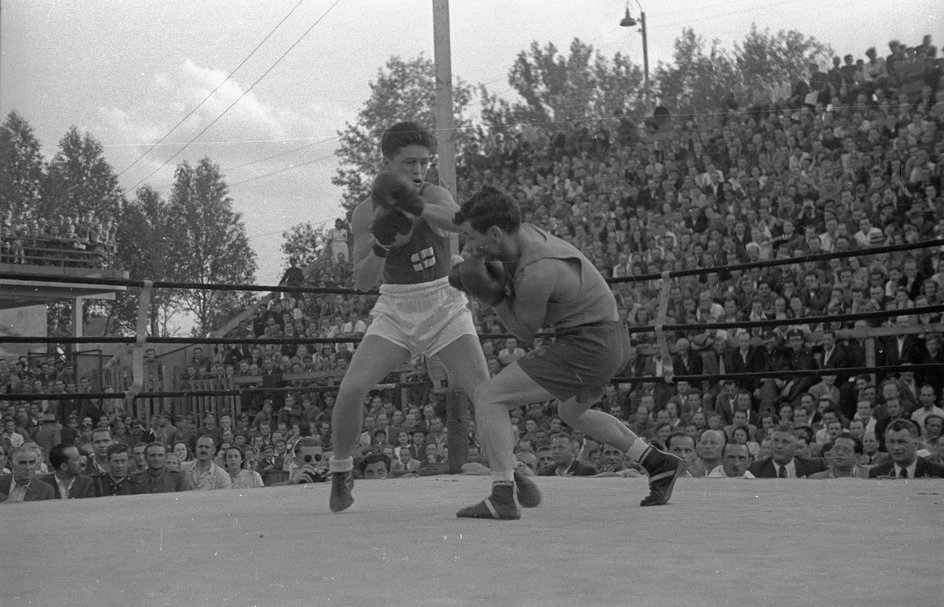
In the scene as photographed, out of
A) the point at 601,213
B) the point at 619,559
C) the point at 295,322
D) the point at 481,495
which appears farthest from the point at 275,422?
the point at 619,559

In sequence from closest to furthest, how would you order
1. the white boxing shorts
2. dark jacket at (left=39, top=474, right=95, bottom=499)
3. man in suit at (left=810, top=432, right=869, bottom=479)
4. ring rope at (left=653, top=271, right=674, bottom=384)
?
the white boxing shorts, ring rope at (left=653, top=271, right=674, bottom=384), dark jacket at (left=39, top=474, right=95, bottom=499), man in suit at (left=810, top=432, right=869, bottom=479)

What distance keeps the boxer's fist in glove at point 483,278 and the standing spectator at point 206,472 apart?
3.59 meters

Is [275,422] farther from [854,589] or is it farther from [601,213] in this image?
[854,589]

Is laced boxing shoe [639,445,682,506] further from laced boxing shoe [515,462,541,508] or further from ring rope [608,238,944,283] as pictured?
ring rope [608,238,944,283]

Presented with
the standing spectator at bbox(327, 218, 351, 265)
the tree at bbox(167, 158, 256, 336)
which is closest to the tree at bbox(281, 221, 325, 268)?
the tree at bbox(167, 158, 256, 336)

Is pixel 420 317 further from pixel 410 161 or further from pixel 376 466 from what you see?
pixel 376 466

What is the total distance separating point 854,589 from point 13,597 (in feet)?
5.28

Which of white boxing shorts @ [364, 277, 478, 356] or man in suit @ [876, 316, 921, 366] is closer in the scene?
white boxing shorts @ [364, 277, 478, 356]

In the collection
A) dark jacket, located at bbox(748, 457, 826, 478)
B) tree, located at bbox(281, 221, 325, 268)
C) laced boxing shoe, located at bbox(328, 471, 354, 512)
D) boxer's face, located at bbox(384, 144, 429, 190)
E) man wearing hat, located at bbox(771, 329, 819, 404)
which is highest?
tree, located at bbox(281, 221, 325, 268)

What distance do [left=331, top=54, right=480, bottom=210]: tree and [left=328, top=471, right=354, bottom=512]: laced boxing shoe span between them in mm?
17631

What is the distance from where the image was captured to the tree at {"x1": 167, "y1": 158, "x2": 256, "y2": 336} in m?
32.4

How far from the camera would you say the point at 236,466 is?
6.92 metres

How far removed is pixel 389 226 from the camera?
3457 mm

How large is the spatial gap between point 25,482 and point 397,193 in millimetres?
3300
